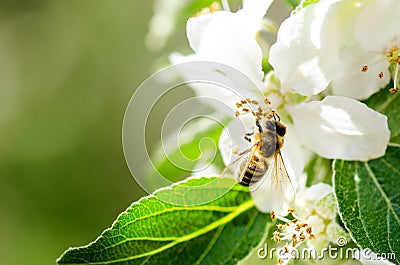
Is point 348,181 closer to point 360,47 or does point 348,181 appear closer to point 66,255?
point 360,47

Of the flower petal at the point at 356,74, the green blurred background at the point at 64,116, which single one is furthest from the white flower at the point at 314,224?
the green blurred background at the point at 64,116

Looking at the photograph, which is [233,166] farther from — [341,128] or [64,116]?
[64,116]

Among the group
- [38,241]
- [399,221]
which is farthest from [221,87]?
[38,241]

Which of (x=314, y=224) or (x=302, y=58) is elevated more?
(x=302, y=58)

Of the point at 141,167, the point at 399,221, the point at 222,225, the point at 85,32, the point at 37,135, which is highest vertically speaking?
the point at 85,32

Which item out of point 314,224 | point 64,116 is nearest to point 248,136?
point 314,224

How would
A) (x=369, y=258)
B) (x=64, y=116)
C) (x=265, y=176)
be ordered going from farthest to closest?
(x=64, y=116)
(x=265, y=176)
(x=369, y=258)
